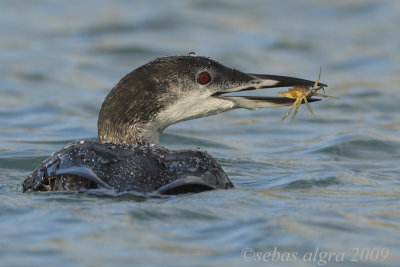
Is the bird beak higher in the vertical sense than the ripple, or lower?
higher

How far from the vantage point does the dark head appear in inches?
264

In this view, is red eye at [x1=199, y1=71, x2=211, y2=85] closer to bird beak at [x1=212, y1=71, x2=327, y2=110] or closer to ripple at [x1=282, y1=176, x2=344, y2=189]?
bird beak at [x1=212, y1=71, x2=327, y2=110]

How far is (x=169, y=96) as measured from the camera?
22.7ft

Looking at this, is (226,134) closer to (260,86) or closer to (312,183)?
(260,86)

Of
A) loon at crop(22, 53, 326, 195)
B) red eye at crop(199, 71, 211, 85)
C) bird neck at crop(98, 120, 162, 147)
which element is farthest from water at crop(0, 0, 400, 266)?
red eye at crop(199, 71, 211, 85)

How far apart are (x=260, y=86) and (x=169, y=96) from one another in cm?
77

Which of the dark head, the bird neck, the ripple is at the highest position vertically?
the dark head

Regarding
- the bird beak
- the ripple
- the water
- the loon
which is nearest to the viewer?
the water

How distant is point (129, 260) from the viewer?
4773 mm

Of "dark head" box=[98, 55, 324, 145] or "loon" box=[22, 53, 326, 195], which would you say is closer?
"loon" box=[22, 53, 326, 195]

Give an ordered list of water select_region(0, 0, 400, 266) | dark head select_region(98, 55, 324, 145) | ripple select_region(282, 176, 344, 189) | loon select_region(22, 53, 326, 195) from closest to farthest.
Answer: water select_region(0, 0, 400, 266), loon select_region(22, 53, 326, 195), dark head select_region(98, 55, 324, 145), ripple select_region(282, 176, 344, 189)

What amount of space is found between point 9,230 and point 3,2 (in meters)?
10.8

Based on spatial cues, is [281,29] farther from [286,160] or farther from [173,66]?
[173,66]

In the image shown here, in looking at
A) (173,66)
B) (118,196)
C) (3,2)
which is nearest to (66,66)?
(3,2)
